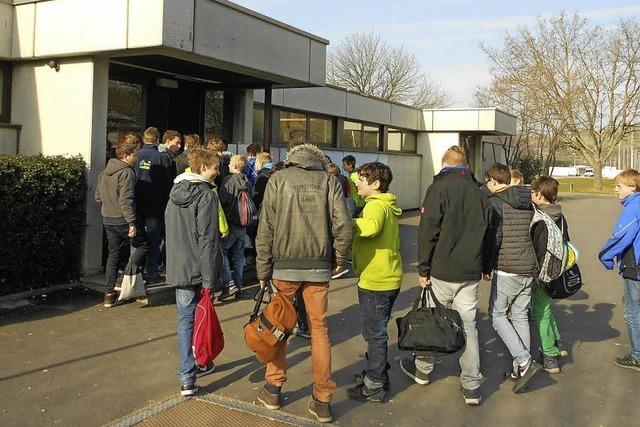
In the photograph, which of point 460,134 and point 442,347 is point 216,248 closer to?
point 442,347

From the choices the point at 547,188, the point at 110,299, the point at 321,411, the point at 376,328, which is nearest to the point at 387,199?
the point at 376,328

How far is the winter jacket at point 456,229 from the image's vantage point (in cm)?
443

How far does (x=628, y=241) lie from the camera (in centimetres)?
524

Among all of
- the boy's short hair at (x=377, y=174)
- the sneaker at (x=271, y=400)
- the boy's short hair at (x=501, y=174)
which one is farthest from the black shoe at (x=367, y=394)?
the boy's short hair at (x=501, y=174)

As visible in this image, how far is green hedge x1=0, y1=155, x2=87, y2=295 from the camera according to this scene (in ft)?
21.3

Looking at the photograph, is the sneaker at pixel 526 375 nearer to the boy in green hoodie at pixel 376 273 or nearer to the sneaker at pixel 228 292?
the boy in green hoodie at pixel 376 273

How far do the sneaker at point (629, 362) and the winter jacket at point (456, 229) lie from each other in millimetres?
2063

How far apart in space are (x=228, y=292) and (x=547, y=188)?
3.88m

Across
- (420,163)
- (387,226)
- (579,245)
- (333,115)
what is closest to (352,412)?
(387,226)

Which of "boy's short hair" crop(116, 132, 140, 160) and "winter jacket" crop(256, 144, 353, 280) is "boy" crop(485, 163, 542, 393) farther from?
"boy's short hair" crop(116, 132, 140, 160)

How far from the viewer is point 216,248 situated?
4.51 m

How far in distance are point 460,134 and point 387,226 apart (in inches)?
714

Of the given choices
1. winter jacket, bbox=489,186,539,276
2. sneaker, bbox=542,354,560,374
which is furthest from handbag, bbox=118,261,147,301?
sneaker, bbox=542,354,560,374

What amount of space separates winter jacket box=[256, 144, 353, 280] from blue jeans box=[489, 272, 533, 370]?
1.62 meters
